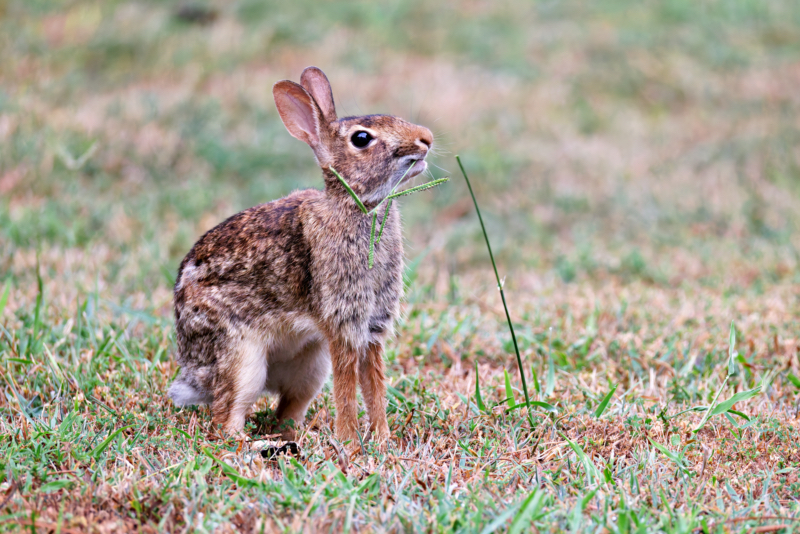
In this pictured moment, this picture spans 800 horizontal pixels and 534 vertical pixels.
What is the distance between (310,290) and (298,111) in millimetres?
712

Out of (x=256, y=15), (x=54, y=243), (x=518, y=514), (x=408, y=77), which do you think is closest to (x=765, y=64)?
(x=408, y=77)

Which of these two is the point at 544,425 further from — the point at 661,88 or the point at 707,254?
the point at 661,88

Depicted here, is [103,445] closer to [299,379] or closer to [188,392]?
[188,392]

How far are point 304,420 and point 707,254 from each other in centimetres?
457

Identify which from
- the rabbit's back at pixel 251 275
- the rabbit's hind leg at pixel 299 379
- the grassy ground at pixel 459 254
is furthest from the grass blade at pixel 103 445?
the rabbit's hind leg at pixel 299 379

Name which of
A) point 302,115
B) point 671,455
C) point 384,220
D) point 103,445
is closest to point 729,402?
point 671,455

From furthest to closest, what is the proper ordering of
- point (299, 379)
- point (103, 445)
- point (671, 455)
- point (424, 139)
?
point (299, 379), point (424, 139), point (671, 455), point (103, 445)

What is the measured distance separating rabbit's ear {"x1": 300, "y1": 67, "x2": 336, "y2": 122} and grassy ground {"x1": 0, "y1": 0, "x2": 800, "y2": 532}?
0.96 metres

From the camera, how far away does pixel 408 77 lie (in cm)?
1050

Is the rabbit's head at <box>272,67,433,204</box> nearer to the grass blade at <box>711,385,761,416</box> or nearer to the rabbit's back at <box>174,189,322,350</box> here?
the rabbit's back at <box>174,189,322,350</box>

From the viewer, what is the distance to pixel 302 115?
3.13 metres

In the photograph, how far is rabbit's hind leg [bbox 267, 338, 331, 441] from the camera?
10.8 ft

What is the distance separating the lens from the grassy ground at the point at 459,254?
259 centimetres

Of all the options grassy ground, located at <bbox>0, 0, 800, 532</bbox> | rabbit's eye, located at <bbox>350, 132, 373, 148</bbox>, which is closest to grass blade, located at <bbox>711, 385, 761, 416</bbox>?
grassy ground, located at <bbox>0, 0, 800, 532</bbox>
